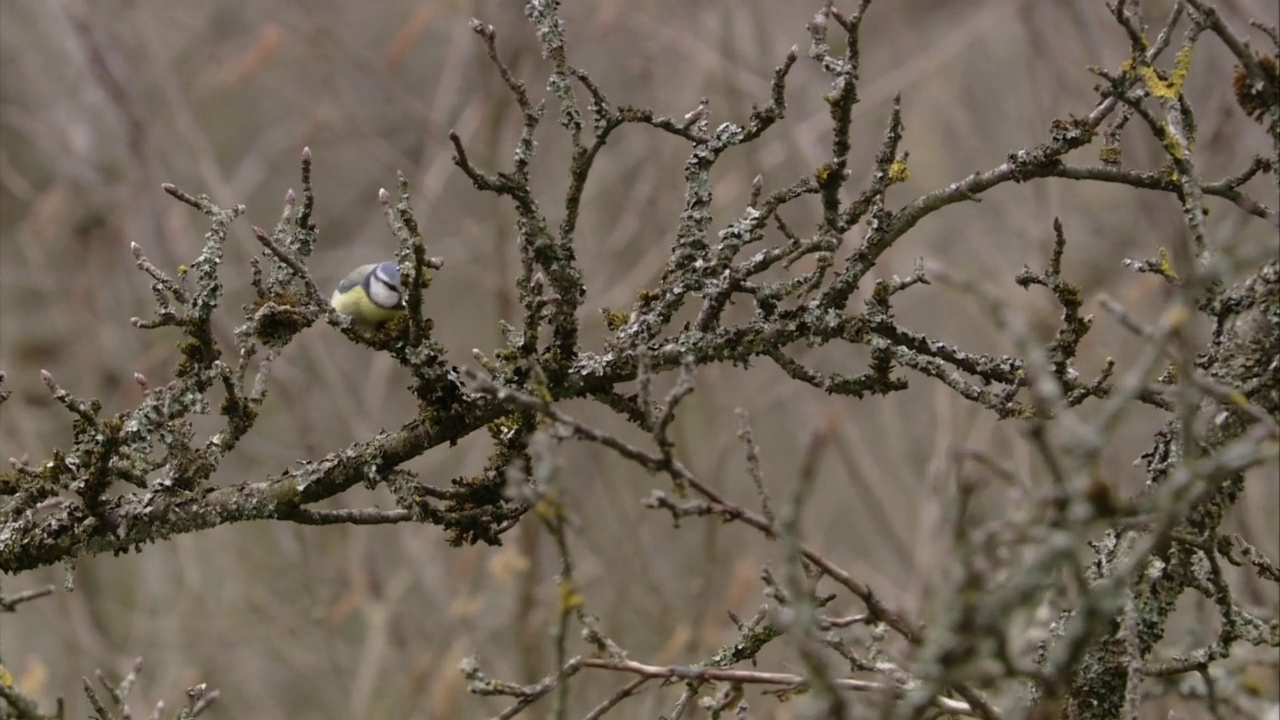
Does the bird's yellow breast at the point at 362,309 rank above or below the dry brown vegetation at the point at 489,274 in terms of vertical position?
below

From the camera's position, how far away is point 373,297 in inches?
88.9

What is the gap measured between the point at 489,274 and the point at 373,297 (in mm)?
3862

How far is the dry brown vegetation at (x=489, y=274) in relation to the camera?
19.7 feet

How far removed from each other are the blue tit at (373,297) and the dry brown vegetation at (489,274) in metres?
2.91

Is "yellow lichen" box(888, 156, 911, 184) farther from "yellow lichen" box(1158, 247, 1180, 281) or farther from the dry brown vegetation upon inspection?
the dry brown vegetation

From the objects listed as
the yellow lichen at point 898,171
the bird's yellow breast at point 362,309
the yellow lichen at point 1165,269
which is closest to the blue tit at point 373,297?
the bird's yellow breast at point 362,309

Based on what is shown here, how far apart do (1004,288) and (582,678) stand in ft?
10.4

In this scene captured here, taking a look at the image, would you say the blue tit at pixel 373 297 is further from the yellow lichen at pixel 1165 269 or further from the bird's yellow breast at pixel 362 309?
the yellow lichen at pixel 1165 269

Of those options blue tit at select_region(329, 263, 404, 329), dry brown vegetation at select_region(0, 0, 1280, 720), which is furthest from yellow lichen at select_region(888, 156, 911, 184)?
dry brown vegetation at select_region(0, 0, 1280, 720)

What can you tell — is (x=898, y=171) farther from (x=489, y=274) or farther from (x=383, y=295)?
(x=489, y=274)

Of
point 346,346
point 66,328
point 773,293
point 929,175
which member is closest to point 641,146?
point 929,175

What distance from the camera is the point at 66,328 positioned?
24.7ft

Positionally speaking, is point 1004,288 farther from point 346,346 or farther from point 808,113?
point 346,346

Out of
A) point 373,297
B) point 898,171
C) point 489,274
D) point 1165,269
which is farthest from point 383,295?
point 489,274
